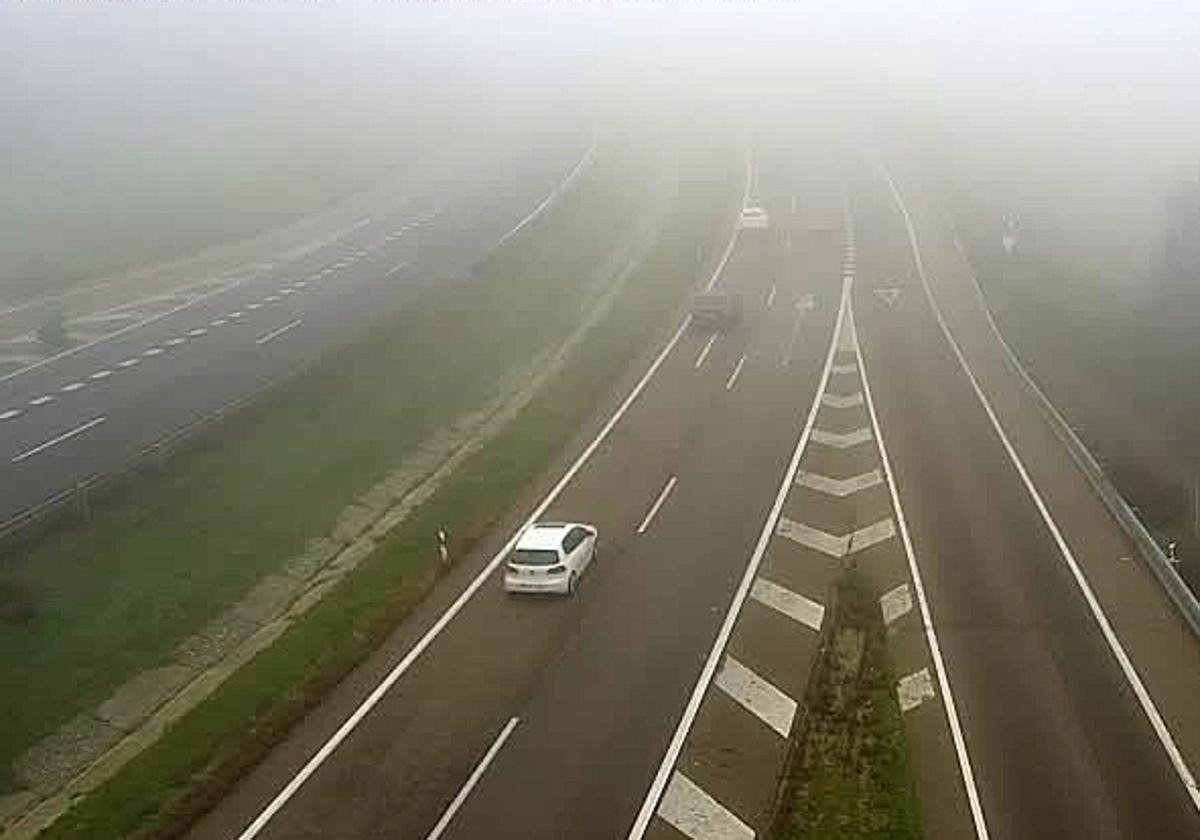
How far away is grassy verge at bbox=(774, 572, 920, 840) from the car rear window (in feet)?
21.5

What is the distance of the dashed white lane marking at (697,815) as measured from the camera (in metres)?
21.0

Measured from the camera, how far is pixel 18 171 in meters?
81.6

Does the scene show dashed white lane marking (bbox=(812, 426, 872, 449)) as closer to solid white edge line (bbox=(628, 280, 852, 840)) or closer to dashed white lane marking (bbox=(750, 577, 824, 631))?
solid white edge line (bbox=(628, 280, 852, 840))

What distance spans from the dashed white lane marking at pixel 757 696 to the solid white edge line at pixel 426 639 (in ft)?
21.4

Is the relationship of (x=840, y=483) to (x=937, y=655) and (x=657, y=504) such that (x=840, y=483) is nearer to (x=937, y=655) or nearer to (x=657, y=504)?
(x=657, y=504)

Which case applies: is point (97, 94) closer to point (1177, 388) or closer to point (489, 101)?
point (489, 101)

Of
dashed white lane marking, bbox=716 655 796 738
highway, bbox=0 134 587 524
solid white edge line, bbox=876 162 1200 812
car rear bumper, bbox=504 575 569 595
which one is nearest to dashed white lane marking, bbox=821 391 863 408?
solid white edge line, bbox=876 162 1200 812

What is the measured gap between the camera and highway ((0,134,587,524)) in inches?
1513

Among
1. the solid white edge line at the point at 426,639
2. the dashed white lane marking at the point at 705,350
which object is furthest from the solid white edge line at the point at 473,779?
the dashed white lane marking at the point at 705,350

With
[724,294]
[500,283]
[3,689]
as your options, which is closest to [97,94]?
[500,283]

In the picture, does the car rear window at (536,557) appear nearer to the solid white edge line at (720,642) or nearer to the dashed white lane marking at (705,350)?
the solid white edge line at (720,642)

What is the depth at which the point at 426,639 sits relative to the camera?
28.0m

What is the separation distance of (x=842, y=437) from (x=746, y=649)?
14.8 metres

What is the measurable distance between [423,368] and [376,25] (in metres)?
133
